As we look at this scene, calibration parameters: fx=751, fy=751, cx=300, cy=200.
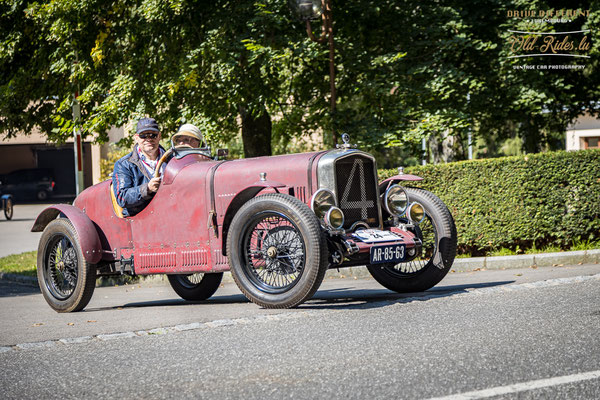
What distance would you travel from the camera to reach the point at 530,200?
36.2 feet

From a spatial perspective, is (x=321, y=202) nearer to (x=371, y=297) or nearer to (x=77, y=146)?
(x=371, y=297)

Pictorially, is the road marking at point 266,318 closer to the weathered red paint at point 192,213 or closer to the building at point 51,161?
the weathered red paint at point 192,213

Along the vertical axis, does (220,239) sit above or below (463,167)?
below

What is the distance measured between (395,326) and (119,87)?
1087cm

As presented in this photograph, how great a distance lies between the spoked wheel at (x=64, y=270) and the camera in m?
7.76

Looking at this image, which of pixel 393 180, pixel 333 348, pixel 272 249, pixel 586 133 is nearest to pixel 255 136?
pixel 393 180

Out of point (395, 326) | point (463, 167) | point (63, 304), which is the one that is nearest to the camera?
point (395, 326)

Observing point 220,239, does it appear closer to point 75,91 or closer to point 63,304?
point 63,304

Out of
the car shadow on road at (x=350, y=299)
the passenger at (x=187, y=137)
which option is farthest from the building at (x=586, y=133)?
the passenger at (x=187, y=137)

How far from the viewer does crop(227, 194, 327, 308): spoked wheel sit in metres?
6.20

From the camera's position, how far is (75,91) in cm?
1606

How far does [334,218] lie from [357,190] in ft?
1.98

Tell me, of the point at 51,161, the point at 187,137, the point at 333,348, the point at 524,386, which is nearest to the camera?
the point at 524,386

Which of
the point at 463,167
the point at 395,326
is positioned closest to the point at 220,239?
the point at 395,326
